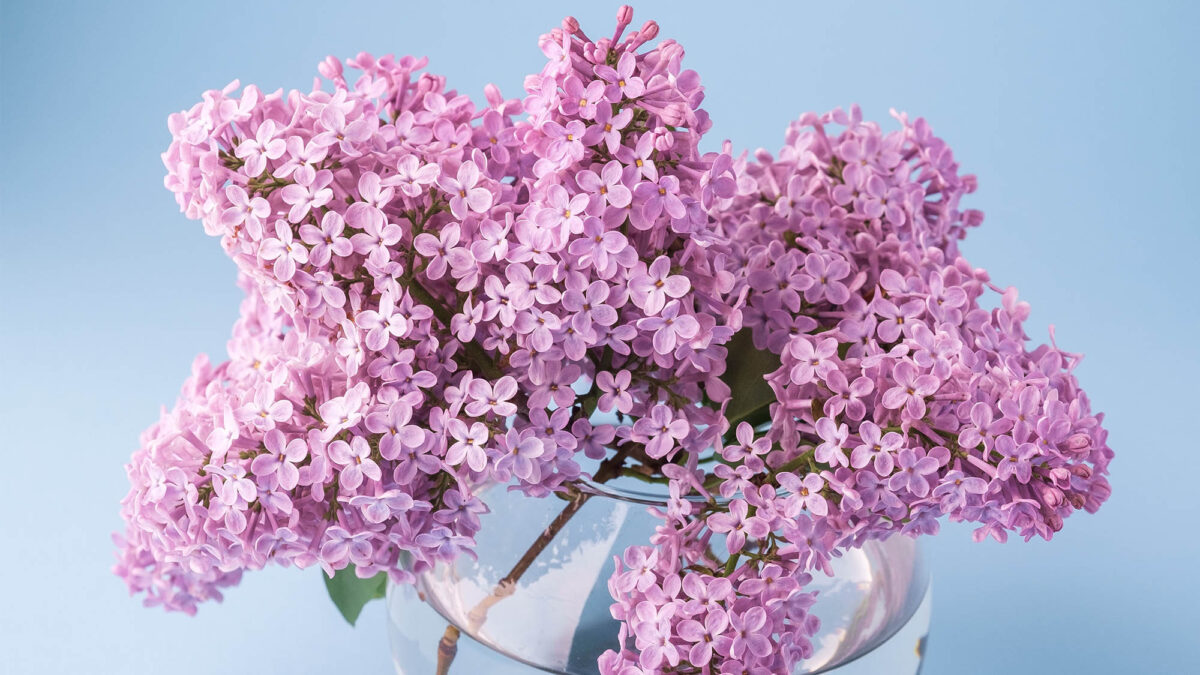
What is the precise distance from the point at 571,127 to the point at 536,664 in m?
0.36

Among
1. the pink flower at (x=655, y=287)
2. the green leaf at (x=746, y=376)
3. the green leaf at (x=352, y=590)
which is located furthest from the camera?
the green leaf at (x=352, y=590)

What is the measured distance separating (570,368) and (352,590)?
395mm

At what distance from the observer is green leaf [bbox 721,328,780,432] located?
0.64 meters

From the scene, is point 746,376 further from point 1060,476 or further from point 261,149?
point 261,149

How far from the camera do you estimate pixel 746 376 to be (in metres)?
0.64

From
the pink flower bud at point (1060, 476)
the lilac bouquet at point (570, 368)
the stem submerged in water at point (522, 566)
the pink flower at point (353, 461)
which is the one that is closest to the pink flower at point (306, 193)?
the lilac bouquet at point (570, 368)

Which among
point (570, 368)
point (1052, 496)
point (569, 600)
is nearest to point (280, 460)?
point (570, 368)

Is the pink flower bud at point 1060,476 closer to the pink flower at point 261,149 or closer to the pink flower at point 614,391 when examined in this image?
the pink flower at point 614,391

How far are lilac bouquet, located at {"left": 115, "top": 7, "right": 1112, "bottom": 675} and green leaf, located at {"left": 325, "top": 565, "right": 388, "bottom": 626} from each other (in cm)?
27

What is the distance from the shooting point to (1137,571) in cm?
129

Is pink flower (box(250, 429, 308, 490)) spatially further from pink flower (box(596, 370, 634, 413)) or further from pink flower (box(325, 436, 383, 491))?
pink flower (box(596, 370, 634, 413))

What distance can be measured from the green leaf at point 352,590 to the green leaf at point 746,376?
1.14 ft

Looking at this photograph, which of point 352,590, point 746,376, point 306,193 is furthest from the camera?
point 352,590

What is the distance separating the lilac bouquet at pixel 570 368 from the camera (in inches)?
20.6
